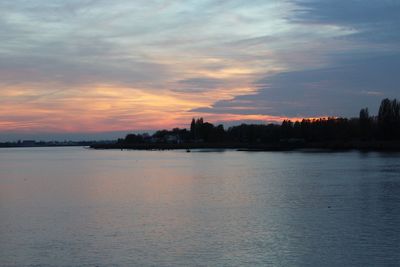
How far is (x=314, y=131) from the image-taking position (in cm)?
13425

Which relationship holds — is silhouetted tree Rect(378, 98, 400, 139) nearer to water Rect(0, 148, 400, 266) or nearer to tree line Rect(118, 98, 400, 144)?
tree line Rect(118, 98, 400, 144)

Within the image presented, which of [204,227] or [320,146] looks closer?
[204,227]

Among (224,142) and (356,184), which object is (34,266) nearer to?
(356,184)

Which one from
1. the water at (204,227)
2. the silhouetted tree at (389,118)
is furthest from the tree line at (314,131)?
the water at (204,227)

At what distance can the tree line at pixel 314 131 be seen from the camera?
103188 millimetres

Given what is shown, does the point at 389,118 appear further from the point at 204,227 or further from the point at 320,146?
the point at 204,227

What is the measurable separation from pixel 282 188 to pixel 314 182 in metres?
4.44

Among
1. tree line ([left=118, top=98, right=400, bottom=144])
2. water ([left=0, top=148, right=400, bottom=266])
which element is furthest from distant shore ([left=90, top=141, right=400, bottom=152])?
water ([left=0, top=148, right=400, bottom=266])

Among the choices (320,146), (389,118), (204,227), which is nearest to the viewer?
(204,227)

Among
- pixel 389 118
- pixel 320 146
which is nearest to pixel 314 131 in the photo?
pixel 320 146

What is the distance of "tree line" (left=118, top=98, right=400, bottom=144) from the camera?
339ft

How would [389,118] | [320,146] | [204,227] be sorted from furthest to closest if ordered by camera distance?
[320,146] → [389,118] → [204,227]

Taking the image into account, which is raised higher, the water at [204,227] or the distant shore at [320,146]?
the distant shore at [320,146]

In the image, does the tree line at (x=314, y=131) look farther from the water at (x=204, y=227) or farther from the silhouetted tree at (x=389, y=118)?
the water at (x=204, y=227)
